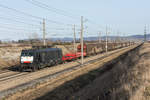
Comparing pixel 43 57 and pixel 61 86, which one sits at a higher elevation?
pixel 43 57

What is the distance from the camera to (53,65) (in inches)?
1061

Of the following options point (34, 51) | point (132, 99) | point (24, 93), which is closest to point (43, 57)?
point (34, 51)

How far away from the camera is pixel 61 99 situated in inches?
499

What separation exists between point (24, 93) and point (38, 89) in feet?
5.12

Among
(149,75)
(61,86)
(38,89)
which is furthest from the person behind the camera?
(61,86)

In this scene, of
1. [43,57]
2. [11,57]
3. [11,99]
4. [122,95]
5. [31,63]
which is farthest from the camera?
[11,57]

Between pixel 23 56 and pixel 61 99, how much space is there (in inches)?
461

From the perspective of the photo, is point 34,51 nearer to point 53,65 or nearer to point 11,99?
point 53,65

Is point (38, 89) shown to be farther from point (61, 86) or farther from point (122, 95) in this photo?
point (122, 95)

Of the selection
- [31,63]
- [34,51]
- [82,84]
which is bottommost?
[82,84]

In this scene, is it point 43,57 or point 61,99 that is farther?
point 43,57

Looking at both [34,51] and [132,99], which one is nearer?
[132,99]

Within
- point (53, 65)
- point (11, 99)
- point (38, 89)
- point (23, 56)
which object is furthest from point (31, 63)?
point (11, 99)

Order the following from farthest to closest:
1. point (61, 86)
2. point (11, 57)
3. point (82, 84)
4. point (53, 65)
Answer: point (11, 57), point (53, 65), point (82, 84), point (61, 86)
